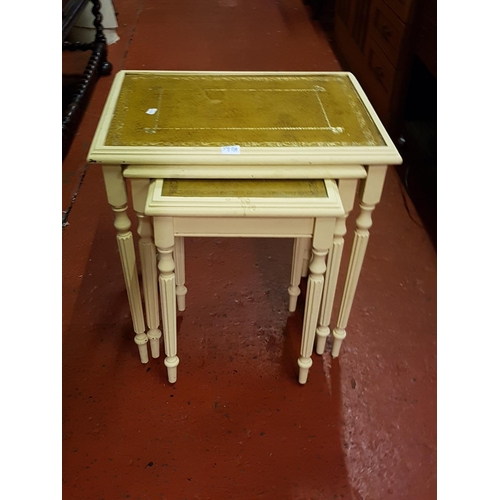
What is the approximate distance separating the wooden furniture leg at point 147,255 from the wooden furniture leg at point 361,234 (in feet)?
1.58

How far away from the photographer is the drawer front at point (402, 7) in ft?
6.49

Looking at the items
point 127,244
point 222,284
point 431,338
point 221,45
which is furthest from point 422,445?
point 221,45

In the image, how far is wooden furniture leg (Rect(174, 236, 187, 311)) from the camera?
1.43m

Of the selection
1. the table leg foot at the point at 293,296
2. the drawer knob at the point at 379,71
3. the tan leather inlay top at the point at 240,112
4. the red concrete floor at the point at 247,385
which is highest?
the tan leather inlay top at the point at 240,112

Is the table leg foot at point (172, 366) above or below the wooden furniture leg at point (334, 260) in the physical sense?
below

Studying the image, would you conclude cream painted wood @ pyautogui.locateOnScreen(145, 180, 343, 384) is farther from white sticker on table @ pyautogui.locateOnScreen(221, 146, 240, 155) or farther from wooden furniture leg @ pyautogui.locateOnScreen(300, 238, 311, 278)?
wooden furniture leg @ pyautogui.locateOnScreen(300, 238, 311, 278)

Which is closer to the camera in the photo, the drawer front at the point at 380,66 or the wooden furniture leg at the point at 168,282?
the wooden furniture leg at the point at 168,282

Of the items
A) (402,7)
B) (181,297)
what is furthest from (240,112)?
(402,7)

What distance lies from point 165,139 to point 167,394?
2.23 ft

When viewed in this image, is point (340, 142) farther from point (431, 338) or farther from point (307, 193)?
point (431, 338)

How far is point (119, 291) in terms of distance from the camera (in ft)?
5.40

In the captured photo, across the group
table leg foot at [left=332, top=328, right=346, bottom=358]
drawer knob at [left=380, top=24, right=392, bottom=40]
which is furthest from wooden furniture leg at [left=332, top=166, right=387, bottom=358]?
drawer knob at [left=380, top=24, right=392, bottom=40]

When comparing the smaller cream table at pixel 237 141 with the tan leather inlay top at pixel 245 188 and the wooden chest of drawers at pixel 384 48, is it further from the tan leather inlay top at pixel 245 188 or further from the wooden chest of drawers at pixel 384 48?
the wooden chest of drawers at pixel 384 48

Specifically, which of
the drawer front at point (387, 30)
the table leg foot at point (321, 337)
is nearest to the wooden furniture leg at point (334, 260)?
the table leg foot at point (321, 337)
